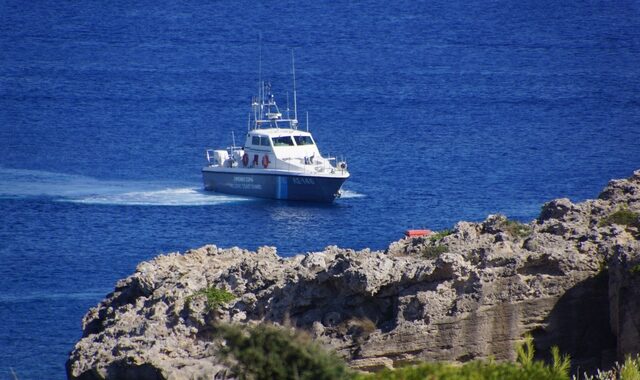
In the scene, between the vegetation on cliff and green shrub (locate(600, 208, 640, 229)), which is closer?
the vegetation on cliff

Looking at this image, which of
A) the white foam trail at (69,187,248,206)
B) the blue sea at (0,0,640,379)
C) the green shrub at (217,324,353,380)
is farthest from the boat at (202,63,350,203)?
the green shrub at (217,324,353,380)

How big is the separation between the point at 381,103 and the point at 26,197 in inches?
1444

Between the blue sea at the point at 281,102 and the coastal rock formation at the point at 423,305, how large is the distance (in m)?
12.6

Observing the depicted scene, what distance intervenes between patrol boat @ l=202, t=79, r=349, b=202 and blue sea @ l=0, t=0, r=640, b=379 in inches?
29.9

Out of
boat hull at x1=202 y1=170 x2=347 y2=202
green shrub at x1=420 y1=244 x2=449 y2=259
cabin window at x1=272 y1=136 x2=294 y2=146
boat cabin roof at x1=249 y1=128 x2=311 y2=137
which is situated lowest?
green shrub at x1=420 y1=244 x2=449 y2=259

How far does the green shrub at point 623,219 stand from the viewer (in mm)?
25469

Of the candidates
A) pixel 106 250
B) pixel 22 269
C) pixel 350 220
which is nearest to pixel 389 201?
pixel 350 220

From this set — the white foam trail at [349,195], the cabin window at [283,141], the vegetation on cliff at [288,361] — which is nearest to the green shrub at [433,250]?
the vegetation on cliff at [288,361]

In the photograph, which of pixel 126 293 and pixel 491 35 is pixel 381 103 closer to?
pixel 491 35

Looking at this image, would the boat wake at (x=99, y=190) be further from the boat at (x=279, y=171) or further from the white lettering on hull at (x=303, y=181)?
the white lettering on hull at (x=303, y=181)

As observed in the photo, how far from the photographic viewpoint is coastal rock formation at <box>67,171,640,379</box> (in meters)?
22.7

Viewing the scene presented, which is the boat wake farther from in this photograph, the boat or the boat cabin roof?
the boat cabin roof

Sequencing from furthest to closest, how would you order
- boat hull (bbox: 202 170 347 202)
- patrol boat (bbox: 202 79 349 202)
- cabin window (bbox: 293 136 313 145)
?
cabin window (bbox: 293 136 313 145) → patrol boat (bbox: 202 79 349 202) → boat hull (bbox: 202 170 347 202)

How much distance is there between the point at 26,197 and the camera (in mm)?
66000
